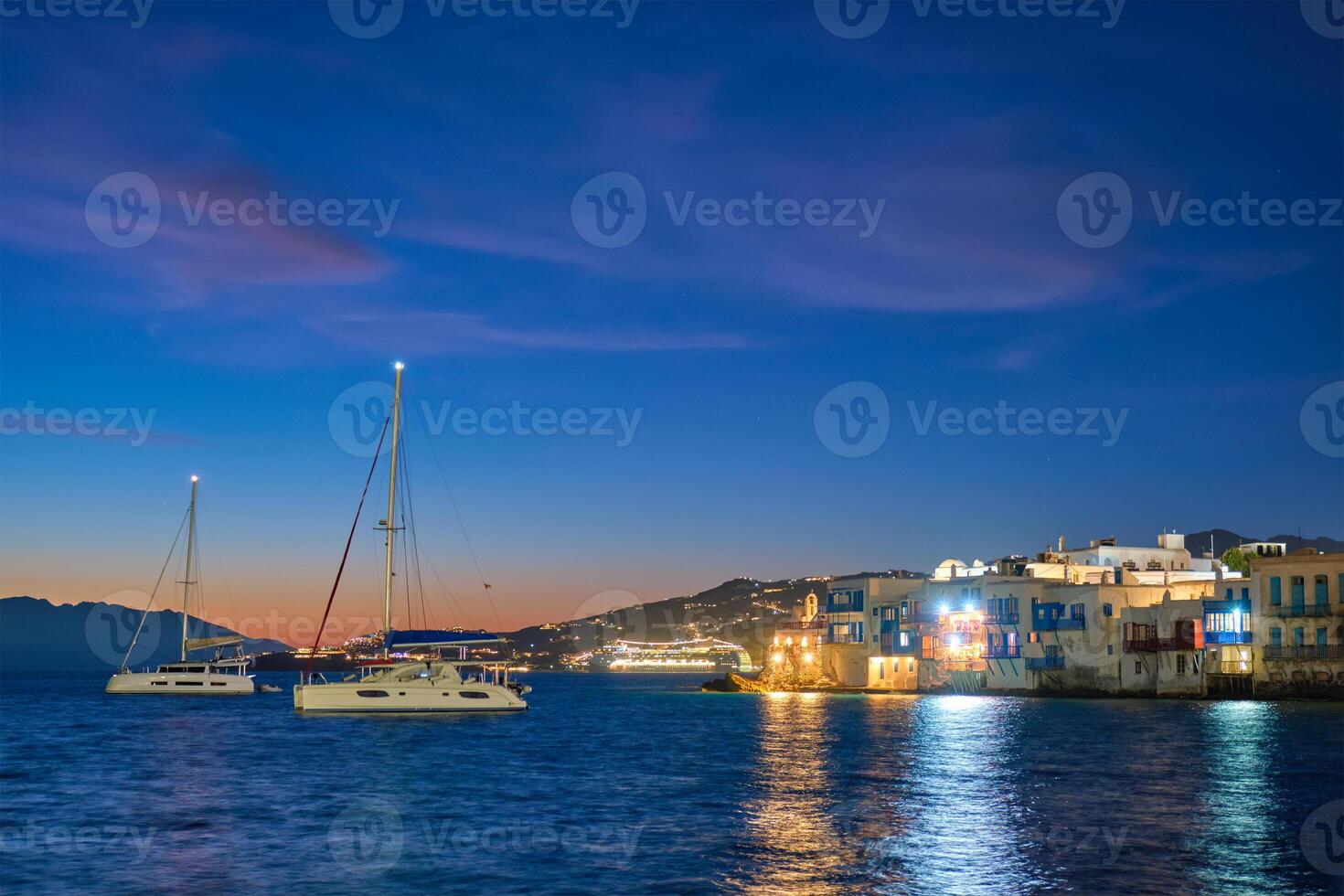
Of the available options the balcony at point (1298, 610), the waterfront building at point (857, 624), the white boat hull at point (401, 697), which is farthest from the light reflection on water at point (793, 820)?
the waterfront building at point (857, 624)

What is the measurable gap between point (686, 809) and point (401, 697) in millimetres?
45556

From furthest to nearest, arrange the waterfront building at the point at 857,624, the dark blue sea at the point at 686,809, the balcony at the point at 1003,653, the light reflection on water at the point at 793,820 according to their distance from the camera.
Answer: the waterfront building at the point at 857,624
the balcony at the point at 1003,653
the dark blue sea at the point at 686,809
the light reflection on water at the point at 793,820

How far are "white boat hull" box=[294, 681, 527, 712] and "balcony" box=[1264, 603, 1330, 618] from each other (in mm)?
60372

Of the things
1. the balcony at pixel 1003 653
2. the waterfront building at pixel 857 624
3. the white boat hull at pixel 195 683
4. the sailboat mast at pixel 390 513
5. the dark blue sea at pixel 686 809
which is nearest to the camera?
the dark blue sea at pixel 686 809

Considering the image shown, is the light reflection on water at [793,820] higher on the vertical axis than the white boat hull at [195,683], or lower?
higher

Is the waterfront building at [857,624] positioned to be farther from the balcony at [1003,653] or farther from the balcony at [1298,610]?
the balcony at [1298,610]

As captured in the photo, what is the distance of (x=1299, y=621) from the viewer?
96.1 metres

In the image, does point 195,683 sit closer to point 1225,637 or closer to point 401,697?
point 401,697

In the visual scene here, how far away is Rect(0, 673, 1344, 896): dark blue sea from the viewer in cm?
2872

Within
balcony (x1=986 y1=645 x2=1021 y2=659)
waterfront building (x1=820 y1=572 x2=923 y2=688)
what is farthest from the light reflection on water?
waterfront building (x1=820 y1=572 x2=923 y2=688)

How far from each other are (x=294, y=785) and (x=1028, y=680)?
3434 inches

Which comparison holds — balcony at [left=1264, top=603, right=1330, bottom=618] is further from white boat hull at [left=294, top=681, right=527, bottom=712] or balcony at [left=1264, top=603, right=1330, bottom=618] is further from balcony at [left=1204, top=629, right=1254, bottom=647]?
white boat hull at [left=294, top=681, right=527, bottom=712]

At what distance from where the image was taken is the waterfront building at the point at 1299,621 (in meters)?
93.8

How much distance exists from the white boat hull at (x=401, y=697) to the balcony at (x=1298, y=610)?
60.4 m
